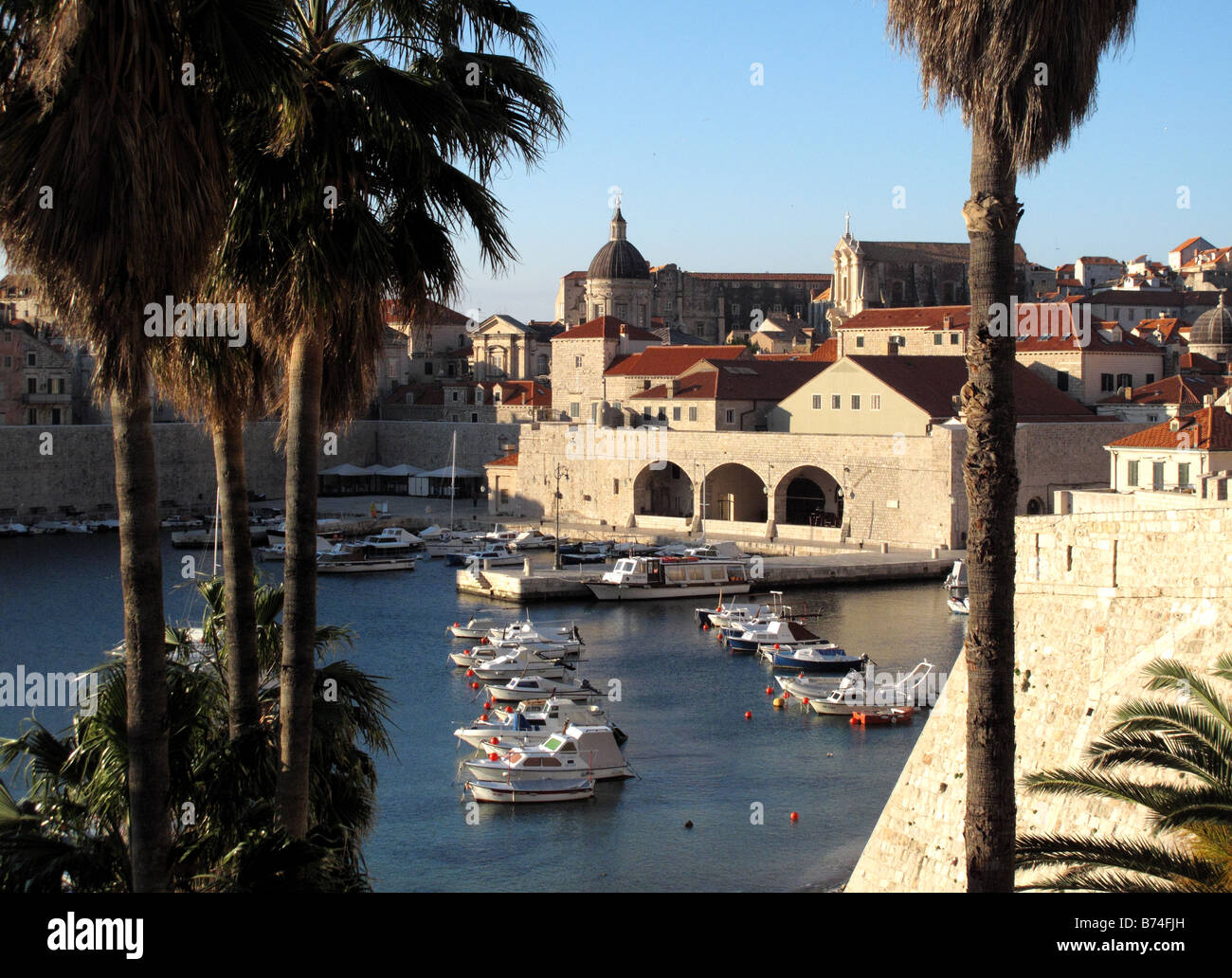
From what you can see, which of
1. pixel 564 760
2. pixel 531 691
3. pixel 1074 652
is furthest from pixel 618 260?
pixel 1074 652

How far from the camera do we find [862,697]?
22438 millimetres

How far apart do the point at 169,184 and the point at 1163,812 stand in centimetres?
452

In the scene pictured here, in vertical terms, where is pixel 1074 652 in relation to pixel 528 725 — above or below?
above

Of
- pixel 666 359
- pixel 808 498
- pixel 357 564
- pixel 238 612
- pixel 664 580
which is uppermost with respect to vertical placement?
pixel 666 359

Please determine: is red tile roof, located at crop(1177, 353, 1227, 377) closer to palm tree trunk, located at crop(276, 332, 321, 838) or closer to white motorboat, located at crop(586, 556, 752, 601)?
white motorboat, located at crop(586, 556, 752, 601)

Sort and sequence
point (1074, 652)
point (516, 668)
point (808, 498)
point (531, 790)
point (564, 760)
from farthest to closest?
point (808, 498), point (516, 668), point (564, 760), point (531, 790), point (1074, 652)

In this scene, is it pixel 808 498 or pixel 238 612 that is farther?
pixel 808 498

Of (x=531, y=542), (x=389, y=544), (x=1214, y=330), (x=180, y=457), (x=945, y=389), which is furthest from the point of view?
(x=180, y=457)

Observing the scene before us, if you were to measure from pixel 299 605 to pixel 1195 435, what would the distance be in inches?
907

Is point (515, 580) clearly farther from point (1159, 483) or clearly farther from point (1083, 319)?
point (1083, 319)

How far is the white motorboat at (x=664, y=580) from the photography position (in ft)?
113

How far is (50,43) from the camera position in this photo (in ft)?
14.2

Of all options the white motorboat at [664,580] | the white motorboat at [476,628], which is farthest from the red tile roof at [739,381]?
the white motorboat at [476,628]

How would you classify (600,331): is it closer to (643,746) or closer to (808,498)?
(808,498)
